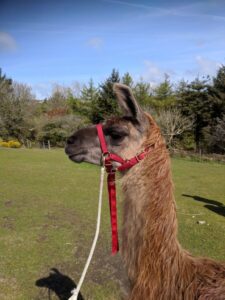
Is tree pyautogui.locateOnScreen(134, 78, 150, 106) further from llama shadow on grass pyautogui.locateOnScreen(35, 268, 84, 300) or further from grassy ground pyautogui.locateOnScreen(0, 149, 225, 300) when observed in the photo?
llama shadow on grass pyautogui.locateOnScreen(35, 268, 84, 300)

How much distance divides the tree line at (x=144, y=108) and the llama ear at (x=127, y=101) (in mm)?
21091

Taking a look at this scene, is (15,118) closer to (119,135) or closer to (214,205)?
(214,205)

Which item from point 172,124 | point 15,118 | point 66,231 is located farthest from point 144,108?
point 66,231

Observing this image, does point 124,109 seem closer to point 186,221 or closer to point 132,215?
point 132,215

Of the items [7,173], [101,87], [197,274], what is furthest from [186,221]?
[101,87]

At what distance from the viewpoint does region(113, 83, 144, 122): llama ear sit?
2203 mm

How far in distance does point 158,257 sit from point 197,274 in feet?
1.03

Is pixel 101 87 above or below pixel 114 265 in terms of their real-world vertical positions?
above

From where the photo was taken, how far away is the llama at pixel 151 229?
216cm

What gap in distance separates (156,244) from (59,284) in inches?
117

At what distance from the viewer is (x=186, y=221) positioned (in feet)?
27.5

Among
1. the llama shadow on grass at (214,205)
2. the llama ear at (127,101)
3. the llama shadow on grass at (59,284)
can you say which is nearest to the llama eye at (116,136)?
the llama ear at (127,101)

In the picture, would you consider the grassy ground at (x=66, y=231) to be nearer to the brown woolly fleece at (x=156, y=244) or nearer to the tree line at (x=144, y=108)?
the brown woolly fleece at (x=156, y=244)

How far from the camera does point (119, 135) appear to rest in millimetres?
2393
